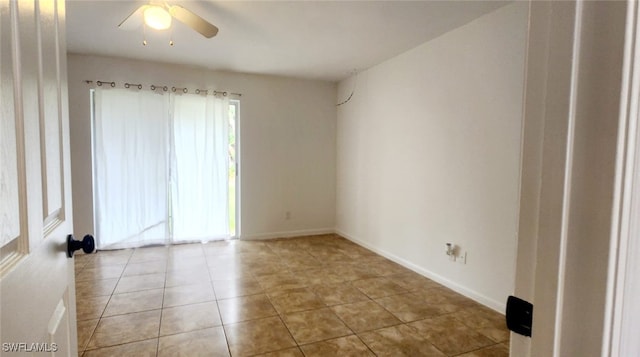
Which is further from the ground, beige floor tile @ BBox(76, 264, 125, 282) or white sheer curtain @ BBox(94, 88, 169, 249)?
white sheer curtain @ BBox(94, 88, 169, 249)

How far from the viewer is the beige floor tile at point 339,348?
208cm

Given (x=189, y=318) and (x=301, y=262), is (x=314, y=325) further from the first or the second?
(x=301, y=262)

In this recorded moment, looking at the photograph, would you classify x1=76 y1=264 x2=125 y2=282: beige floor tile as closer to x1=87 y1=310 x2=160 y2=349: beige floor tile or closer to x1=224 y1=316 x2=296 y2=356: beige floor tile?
x1=87 y1=310 x2=160 y2=349: beige floor tile

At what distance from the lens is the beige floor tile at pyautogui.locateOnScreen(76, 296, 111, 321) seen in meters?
2.51

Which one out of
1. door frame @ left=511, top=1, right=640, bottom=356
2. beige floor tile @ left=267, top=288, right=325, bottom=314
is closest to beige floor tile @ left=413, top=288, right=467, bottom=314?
beige floor tile @ left=267, top=288, right=325, bottom=314

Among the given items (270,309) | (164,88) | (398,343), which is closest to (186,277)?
(270,309)

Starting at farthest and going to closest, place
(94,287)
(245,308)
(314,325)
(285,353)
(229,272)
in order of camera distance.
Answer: (229,272)
(94,287)
(245,308)
(314,325)
(285,353)

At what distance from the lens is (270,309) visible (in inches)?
105

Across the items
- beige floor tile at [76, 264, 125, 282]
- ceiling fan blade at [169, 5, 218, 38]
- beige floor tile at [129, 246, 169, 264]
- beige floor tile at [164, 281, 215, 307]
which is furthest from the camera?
beige floor tile at [129, 246, 169, 264]

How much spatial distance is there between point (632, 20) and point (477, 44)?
8.73ft

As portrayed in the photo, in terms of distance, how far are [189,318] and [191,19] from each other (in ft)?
7.04

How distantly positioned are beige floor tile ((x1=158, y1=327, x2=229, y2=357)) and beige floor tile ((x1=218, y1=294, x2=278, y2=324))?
0.62 ft

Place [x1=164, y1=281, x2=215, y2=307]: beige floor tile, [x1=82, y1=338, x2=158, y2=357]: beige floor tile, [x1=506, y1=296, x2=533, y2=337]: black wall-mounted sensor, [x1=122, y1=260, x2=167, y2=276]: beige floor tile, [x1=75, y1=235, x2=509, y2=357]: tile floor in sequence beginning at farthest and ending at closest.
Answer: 1. [x1=122, y1=260, x2=167, y2=276]: beige floor tile
2. [x1=164, y1=281, x2=215, y2=307]: beige floor tile
3. [x1=75, y1=235, x2=509, y2=357]: tile floor
4. [x1=82, y1=338, x2=158, y2=357]: beige floor tile
5. [x1=506, y1=296, x2=533, y2=337]: black wall-mounted sensor

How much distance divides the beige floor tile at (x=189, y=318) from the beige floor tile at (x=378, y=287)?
128cm
